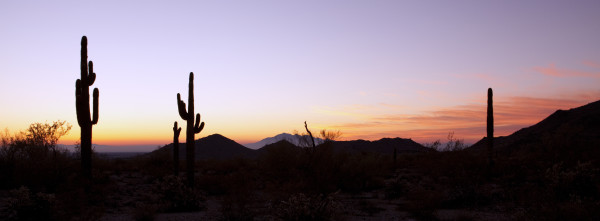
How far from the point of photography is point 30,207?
12.3 m

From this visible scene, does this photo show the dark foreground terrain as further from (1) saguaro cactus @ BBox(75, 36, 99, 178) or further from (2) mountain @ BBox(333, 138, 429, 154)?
(2) mountain @ BBox(333, 138, 429, 154)

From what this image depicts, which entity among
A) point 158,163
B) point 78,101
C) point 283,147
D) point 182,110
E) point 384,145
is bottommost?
point 158,163

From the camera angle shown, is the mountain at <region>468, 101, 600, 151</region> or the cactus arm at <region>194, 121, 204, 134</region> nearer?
the cactus arm at <region>194, 121, 204, 134</region>

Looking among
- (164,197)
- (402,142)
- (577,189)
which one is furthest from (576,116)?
(164,197)

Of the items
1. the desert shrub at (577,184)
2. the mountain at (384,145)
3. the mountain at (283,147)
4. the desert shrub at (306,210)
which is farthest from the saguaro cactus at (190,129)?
the mountain at (384,145)

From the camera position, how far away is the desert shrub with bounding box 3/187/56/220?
12.4m

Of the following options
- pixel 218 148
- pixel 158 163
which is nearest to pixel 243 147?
pixel 218 148

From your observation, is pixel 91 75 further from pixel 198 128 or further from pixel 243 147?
pixel 243 147

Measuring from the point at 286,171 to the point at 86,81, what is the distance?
10206mm

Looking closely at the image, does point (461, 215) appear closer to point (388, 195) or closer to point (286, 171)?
point (388, 195)

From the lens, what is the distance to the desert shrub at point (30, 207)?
12352 mm

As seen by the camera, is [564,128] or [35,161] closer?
[35,161]

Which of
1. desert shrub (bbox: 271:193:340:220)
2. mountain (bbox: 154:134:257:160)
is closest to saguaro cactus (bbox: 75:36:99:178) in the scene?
desert shrub (bbox: 271:193:340:220)

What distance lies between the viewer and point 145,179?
914 inches
